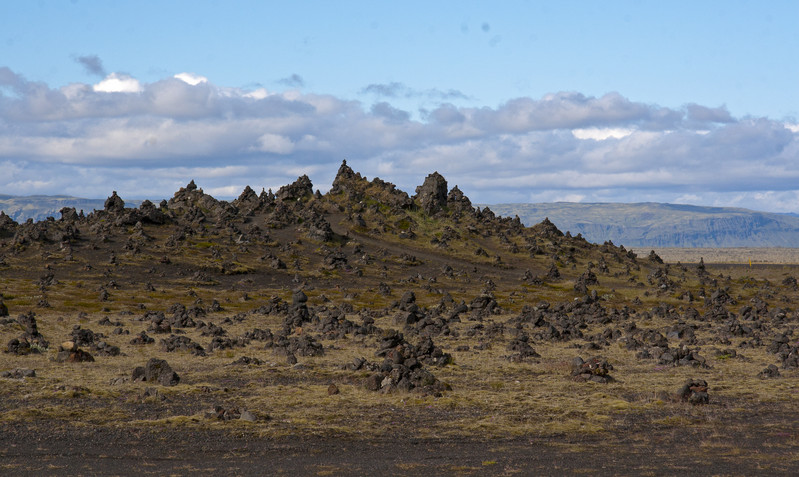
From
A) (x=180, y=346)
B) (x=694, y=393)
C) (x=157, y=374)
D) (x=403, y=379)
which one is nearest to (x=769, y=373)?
(x=694, y=393)

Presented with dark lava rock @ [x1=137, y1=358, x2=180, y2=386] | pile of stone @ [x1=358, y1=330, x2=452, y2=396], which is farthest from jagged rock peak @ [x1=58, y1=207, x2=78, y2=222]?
pile of stone @ [x1=358, y1=330, x2=452, y2=396]

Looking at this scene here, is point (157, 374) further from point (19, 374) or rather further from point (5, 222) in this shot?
point (5, 222)

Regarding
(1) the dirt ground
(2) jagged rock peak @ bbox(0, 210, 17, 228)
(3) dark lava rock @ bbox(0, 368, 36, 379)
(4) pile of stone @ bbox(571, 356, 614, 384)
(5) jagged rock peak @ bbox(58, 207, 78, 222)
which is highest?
(5) jagged rock peak @ bbox(58, 207, 78, 222)

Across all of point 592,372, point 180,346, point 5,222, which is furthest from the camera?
point 5,222

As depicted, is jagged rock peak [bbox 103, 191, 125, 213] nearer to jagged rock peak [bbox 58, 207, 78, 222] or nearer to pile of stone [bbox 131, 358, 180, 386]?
jagged rock peak [bbox 58, 207, 78, 222]

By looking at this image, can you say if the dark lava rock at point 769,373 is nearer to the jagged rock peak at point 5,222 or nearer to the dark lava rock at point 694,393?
the dark lava rock at point 694,393

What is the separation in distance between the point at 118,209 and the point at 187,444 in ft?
516

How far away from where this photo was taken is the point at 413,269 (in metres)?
160

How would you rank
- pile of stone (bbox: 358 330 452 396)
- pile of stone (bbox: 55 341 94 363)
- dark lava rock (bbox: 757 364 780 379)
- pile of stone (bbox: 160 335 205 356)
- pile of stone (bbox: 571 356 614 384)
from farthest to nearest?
pile of stone (bbox: 160 335 205 356), pile of stone (bbox: 55 341 94 363), dark lava rock (bbox: 757 364 780 379), pile of stone (bbox: 571 356 614 384), pile of stone (bbox: 358 330 452 396)

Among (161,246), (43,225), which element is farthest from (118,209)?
(161,246)

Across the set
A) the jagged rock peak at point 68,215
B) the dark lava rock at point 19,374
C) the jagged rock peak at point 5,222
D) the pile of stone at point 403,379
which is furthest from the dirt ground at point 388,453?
the jagged rock peak at point 68,215

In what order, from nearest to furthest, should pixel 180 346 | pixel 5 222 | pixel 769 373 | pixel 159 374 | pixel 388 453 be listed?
pixel 388 453, pixel 159 374, pixel 769 373, pixel 180 346, pixel 5 222

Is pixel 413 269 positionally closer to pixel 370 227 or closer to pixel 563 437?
pixel 370 227

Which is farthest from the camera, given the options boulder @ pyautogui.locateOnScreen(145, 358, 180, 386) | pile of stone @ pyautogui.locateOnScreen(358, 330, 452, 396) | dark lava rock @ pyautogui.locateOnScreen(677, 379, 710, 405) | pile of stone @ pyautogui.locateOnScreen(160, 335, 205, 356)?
pile of stone @ pyautogui.locateOnScreen(160, 335, 205, 356)
